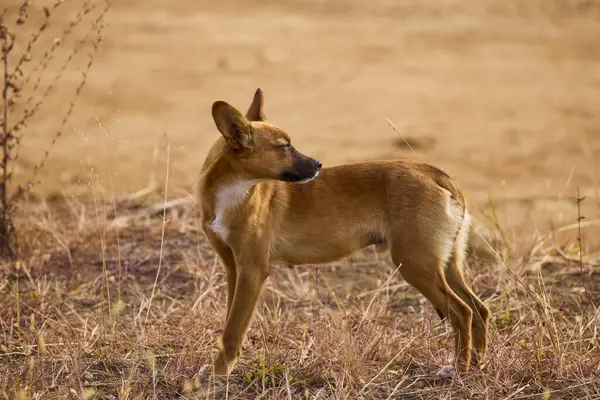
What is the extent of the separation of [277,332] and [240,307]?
433 mm

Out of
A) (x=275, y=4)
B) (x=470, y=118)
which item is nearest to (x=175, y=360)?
(x=470, y=118)

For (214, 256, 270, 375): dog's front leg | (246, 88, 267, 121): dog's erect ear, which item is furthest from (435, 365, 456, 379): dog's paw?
(246, 88, 267, 121): dog's erect ear

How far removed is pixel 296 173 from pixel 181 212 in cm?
346

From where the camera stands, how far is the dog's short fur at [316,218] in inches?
207

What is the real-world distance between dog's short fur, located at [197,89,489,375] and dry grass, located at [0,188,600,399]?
10.3 inches

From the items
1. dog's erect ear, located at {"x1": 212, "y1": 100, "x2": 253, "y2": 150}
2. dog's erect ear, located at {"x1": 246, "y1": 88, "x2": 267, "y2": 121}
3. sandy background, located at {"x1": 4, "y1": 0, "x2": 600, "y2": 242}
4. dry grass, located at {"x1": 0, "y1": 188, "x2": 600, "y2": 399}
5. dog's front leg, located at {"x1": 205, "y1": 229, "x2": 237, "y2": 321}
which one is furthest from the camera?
sandy background, located at {"x1": 4, "y1": 0, "x2": 600, "y2": 242}

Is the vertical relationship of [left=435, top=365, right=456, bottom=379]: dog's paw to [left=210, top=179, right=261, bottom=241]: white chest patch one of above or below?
below

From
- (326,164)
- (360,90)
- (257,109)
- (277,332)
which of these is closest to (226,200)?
(257,109)

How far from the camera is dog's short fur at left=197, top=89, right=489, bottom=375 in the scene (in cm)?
525

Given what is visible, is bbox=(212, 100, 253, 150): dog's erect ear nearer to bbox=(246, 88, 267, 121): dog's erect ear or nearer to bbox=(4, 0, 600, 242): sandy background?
bbox=(246, 88, 267, 121): dog's erect ear

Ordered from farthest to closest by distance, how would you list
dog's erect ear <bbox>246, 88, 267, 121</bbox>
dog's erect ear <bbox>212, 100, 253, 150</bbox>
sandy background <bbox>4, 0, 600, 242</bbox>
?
sandy background <bbox>4, 0, 600, 242</bbox>, dog's erect ear <bbox>246, 88, 267, 121</bbox>, dog's erect ear <bbox>212, 100, 253, 150</bbox>

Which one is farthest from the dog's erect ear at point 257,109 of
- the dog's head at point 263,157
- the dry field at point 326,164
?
the dry field at point 326,164

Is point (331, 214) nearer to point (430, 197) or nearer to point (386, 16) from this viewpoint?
point (430, 197)

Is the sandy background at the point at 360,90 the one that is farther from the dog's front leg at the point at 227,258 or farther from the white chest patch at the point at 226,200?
the white chest patch at the point at 226,200
